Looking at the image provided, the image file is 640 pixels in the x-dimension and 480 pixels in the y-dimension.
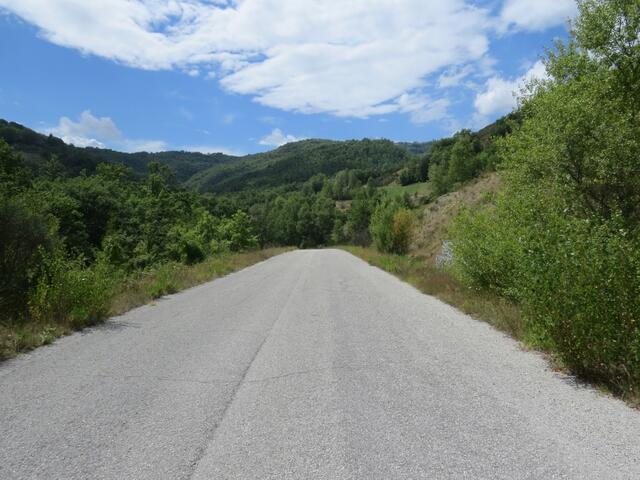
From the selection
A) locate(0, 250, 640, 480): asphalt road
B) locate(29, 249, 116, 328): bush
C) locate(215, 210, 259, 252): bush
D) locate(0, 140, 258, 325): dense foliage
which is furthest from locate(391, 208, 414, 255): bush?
locate(29, 249, 116, 328): bush

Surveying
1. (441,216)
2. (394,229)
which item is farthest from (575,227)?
(441,216)

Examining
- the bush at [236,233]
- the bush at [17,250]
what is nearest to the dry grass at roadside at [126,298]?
the bush at [17,250]

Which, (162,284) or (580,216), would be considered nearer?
(580,216)

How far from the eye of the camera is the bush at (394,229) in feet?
135

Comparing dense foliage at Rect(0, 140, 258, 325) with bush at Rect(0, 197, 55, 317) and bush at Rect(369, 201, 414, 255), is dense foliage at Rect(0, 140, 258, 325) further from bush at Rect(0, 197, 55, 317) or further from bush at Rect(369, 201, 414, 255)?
bush at Rect(369, 201, 414, 255)

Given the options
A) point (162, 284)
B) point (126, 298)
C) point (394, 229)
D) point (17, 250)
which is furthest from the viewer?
point (394, 229)

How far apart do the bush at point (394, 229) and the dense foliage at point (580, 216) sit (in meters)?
25.8

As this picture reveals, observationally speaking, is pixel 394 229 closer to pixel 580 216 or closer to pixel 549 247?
pixel 580 216

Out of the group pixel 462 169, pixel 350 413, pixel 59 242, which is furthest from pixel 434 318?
pixel 462 169

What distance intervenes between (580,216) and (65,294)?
11.2 metres

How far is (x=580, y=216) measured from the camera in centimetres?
1059

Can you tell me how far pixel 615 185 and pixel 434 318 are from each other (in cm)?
506

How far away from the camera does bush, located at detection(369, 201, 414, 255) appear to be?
41250mm

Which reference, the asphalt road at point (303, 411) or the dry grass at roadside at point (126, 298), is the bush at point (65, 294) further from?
the asphalt road at point (303, 411)
